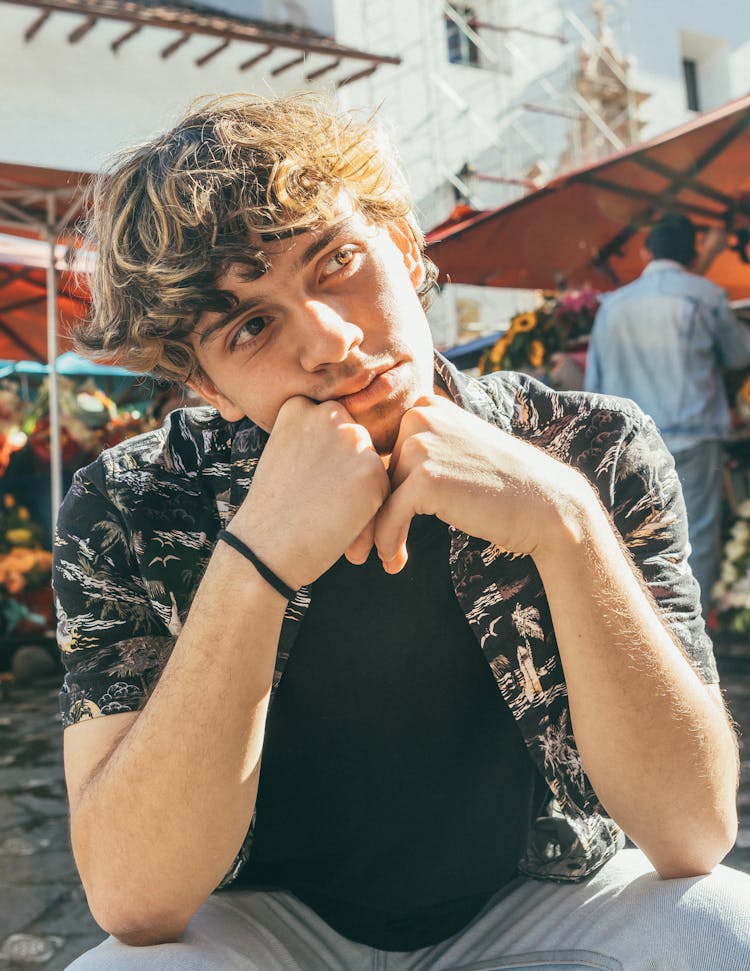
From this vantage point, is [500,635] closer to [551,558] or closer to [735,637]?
[551,558]

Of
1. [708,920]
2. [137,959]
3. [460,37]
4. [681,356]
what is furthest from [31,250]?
[460,37]

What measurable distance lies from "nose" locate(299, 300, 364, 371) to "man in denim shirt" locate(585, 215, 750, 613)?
12.4 feet

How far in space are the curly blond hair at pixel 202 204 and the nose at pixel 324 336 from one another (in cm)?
12

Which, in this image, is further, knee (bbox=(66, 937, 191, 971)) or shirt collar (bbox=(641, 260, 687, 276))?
shirt collar (bbox=(641, 260, 687, 276))

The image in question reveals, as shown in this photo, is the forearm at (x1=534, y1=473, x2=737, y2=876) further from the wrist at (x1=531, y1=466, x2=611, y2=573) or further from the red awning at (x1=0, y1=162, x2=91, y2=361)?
the red awning at (x1=0, y1=162, x2=91, y2=361)

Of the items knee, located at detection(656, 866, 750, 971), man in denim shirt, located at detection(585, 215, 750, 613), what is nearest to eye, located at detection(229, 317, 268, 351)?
knee, located at detection(656, 866, 750, 971)

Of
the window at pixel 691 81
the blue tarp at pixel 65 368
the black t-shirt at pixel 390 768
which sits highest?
Answer: the window at pixel 691 81

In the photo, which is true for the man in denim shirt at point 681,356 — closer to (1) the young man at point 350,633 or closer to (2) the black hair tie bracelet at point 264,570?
(1) the young man at point 350,633

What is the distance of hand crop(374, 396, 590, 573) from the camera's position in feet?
4.50

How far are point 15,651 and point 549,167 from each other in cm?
949

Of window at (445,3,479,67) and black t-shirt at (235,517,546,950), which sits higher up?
window at (445,3,479,67)

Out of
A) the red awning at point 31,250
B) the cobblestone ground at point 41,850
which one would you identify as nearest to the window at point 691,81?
the red awning at point 31,250

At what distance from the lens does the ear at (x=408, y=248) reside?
1785 mm

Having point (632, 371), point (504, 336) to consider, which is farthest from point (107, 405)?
point (632, 371)
